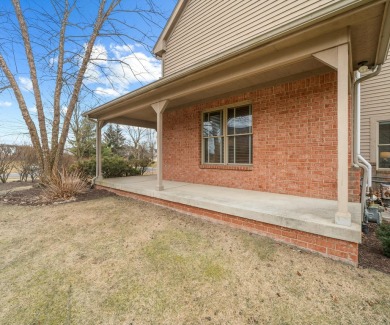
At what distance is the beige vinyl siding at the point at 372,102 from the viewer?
20.8ft

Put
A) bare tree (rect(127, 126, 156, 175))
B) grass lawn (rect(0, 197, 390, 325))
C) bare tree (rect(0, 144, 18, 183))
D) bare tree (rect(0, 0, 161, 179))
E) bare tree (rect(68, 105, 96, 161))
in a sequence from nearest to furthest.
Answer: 1. grass lawn (rect(0, 197, 390, 325))
2. bare tree (rect(0, 0, 161, 179))
3. bare tree (rect(0, 144, 18, 183))
4. bare tree (rect(68, 105, 96, 161))
5. bare tree (rect(127, 126, 156, 175))

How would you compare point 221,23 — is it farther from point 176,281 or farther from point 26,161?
point 26,161

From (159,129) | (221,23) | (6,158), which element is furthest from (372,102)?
(6,158)

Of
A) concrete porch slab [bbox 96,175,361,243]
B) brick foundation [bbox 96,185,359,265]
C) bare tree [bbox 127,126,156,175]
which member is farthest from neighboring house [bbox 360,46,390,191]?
bare tree [bbox 127,126,156,175]

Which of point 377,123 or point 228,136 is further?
point 377,123

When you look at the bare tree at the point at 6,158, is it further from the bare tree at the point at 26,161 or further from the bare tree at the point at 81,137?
the bare tree at the point at 81,137

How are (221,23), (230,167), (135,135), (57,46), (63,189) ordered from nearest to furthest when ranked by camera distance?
(230,167)
(221,23)
(63,189)
(57,46)
(135,135)

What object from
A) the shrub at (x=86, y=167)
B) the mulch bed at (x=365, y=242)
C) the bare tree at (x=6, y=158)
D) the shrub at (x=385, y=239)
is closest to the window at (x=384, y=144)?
the mulch bed at (x=365, y=242)

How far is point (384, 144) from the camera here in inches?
256

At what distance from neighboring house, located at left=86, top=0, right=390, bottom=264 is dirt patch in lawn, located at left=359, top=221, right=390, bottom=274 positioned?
326 mm

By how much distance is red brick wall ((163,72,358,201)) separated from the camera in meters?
4.16

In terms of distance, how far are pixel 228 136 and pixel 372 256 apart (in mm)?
4046

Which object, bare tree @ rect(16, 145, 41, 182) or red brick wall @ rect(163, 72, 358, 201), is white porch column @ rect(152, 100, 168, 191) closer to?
red brick wall @ rect(163, 72, 358, 201)

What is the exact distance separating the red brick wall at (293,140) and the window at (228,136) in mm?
256
